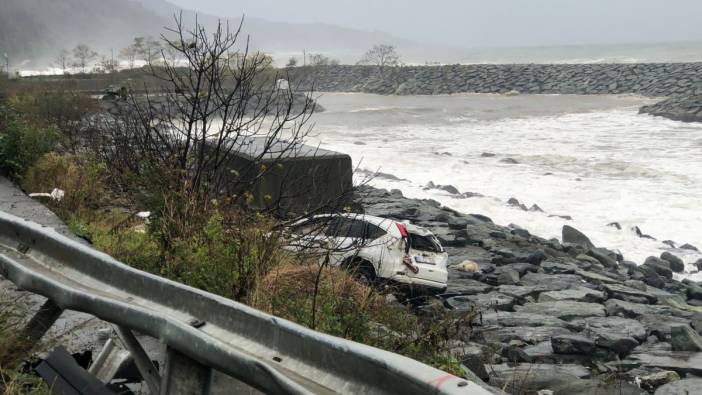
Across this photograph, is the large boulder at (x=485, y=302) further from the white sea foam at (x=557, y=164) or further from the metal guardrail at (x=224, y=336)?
the metal guardrail at (x=224, y=336)

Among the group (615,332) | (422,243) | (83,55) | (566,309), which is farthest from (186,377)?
(83,55)

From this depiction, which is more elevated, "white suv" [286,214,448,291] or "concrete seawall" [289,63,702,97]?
"white suv" [286,214,448,291]

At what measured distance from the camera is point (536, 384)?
684 cm

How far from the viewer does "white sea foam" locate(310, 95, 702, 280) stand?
774 inches

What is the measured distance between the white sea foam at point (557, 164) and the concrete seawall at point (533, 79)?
13635 mm

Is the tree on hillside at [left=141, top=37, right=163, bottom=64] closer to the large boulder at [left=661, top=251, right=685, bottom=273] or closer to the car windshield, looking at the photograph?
the car windshield

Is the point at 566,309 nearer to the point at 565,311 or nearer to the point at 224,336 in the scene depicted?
the point at 565,311

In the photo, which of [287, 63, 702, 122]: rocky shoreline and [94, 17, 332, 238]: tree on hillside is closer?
[94, 17, 332, 238]: tree on hillside

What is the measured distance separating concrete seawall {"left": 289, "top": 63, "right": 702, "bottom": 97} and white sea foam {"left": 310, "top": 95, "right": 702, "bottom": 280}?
44.7ft

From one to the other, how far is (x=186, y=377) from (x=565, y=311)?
878 cm

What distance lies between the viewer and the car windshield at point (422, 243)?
10.8 meters

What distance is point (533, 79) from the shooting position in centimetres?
6775

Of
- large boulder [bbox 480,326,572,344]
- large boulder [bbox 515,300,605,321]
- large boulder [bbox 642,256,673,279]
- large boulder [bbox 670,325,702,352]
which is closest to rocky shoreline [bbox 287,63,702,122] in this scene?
large boulder [bbox 642,256,673,279]

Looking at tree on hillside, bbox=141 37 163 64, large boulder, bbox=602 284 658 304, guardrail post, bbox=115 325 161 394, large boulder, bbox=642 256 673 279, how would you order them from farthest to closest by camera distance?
tree on hillside, bbox=141 37 163 64
large boulder, bbox=642 256 673 279
large boulder, bbox=602 284 658 304
guardrail post, bbox=115 325 161 394
